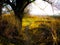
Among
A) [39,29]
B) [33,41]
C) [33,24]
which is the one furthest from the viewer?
[33,24]

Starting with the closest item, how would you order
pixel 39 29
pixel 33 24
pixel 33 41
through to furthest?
pixel 33 41 → pixel 39 29 → pixel 33 24

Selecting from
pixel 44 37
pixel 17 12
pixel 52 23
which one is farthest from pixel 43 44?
pixel 17 12

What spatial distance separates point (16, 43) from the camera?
7.81 metres

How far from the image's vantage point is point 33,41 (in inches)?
302

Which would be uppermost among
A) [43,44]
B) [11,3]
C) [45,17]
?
[11,3]

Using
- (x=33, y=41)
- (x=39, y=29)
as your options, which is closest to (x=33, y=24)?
(x=39, y=29)

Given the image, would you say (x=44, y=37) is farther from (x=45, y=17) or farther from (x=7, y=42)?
(x=7, y=42)

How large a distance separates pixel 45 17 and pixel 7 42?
1.57m

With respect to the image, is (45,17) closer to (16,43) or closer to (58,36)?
(58,36)

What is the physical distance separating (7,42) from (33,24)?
1.33 metres

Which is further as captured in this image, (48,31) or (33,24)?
(33,24)

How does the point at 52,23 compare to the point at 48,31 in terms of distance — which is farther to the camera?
the point at 52,23

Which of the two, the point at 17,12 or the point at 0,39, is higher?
the point at 17,12

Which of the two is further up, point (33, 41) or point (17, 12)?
point (17, 12)
